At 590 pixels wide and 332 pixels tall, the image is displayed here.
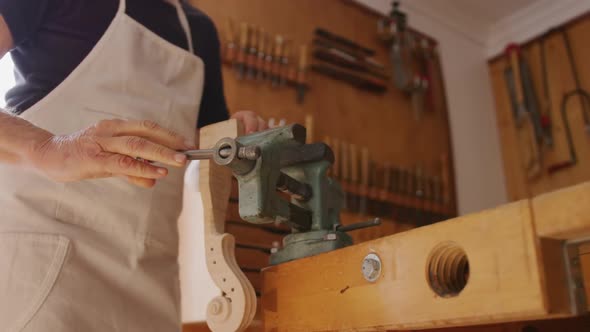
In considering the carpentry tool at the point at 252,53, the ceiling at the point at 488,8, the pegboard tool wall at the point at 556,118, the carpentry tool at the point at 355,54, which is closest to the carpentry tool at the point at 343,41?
the carpentry tool at the point at 355,54

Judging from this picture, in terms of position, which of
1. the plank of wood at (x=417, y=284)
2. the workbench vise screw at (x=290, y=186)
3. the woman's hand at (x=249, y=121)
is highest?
the woman's hand at (x=249, y=121)

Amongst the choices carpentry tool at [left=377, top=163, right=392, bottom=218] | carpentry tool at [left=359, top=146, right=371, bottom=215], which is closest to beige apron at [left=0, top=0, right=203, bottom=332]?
carpentry tool at [left=359, top=146, right=371, bottom=215]

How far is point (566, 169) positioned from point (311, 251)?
95.8 inches

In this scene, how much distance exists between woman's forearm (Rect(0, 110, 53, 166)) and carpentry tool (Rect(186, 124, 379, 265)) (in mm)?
235

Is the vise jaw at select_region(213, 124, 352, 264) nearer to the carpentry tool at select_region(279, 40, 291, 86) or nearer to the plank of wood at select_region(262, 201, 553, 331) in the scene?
the plank of wood at select_region(262, 201, 553, 331)

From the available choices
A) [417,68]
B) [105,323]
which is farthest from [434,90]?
[105,323]

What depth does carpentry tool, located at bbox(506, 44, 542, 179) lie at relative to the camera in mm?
2951

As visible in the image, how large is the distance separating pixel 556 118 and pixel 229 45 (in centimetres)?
187

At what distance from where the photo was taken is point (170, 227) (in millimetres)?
1179

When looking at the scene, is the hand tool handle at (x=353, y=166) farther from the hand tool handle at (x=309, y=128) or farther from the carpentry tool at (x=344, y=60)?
the carpentry tool at (x=344, y=60)

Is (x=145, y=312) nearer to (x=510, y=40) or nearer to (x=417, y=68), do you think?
(x=417, y=68)

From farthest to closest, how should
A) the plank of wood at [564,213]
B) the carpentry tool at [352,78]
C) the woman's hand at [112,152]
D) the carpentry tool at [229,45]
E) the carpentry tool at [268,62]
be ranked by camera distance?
the carpentry tool at [352,78]
the carpentry tool at [268,62]
the carpentry tool at [229,45]
the woman's hand at [112,152]
the plank of wood at [564,213]

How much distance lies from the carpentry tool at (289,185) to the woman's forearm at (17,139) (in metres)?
0.24

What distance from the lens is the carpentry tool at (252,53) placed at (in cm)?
225
